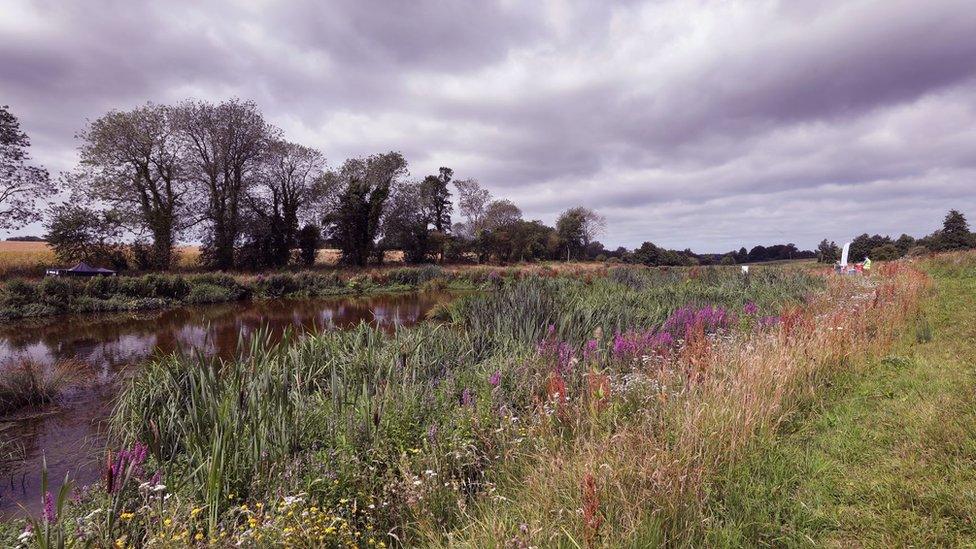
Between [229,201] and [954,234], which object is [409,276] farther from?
[954,234]

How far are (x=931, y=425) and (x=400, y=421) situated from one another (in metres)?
4.62

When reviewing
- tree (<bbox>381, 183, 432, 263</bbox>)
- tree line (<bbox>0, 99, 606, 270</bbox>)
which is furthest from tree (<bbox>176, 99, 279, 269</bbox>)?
tree (<bbox>381, 183, 432, 263</bbox>)

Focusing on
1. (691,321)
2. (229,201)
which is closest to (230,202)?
(229,201)

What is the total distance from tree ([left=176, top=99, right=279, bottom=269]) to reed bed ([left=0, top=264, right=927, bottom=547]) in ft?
96.8

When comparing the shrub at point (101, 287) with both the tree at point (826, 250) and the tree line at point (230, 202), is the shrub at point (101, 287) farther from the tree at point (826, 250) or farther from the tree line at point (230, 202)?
the tree at point (826, 250)

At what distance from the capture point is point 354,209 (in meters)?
37.8

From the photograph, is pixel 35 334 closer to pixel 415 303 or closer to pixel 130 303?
pixel 130 303

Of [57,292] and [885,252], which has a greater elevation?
[885,252]

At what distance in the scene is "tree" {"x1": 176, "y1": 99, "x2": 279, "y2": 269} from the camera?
29453 mm

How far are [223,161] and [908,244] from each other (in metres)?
69.9

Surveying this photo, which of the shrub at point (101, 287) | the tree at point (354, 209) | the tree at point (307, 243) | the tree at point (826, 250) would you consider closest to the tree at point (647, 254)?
the tree at point (826, 250)

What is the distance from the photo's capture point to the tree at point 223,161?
29.5 metres

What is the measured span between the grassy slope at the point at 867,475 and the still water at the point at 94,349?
3911 millimetres

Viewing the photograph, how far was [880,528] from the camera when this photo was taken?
2693mm
